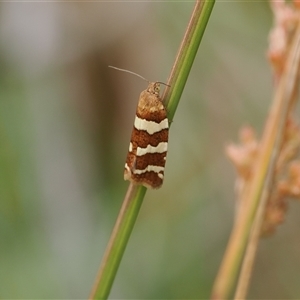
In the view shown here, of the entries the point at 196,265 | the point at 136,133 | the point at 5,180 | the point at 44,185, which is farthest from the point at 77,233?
the point at 136,133

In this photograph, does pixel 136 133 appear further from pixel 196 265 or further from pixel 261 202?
pixel 196 265

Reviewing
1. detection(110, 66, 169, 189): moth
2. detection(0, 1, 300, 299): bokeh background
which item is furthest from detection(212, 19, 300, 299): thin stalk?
detection(0, 1, 300, 299): bokeh background

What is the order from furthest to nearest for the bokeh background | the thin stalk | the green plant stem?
the bokeh background → the thin stalk → the green plant stem

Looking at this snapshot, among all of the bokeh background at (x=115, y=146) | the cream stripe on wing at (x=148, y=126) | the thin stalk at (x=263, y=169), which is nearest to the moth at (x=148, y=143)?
the cream stripe on wing at (x=148, y=126)

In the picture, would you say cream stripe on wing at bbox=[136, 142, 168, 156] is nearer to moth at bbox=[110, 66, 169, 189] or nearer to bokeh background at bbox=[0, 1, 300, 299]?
moth at bbox=[110, 66, 169, 189]

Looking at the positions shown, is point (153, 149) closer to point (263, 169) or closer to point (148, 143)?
point (148, 143)
